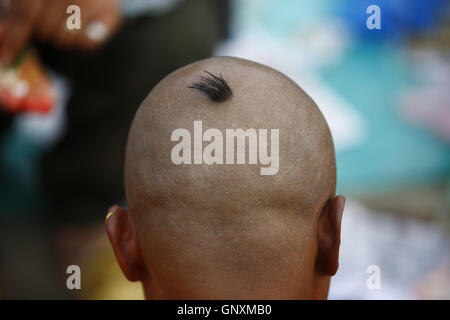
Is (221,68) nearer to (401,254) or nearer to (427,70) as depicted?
(401,254)

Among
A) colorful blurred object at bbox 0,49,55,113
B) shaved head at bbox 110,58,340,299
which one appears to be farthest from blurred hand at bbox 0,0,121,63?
shaved head at bbox 110,58,340,299

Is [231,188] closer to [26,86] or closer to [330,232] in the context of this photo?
[330,232]

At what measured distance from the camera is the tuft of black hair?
32.2 inches

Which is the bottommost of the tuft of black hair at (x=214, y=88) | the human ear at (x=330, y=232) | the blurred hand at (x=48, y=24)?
the human ear at (x=330, y=232)

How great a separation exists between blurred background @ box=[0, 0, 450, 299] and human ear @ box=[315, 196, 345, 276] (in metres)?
0.83

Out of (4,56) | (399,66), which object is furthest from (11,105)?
(399,66)

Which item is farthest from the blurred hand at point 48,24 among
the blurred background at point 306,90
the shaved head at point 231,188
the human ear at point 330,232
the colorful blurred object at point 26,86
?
the human ear at point 330,232

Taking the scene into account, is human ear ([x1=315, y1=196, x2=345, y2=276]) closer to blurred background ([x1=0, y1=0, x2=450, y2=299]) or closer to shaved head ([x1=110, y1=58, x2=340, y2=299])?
shaved head ([x1=110, y1=58, x2=340, y2=299])

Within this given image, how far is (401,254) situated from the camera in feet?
6.47

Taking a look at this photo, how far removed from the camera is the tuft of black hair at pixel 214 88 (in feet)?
2.68

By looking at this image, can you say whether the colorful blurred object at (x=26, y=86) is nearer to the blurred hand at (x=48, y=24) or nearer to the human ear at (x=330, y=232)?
the blurred hand at (x=48, y=24)

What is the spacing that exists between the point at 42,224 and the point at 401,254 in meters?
1.49

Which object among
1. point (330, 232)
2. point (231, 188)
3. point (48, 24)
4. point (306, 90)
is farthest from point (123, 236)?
point (306, 90)

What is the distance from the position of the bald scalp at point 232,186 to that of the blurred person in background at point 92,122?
2.71 feet
